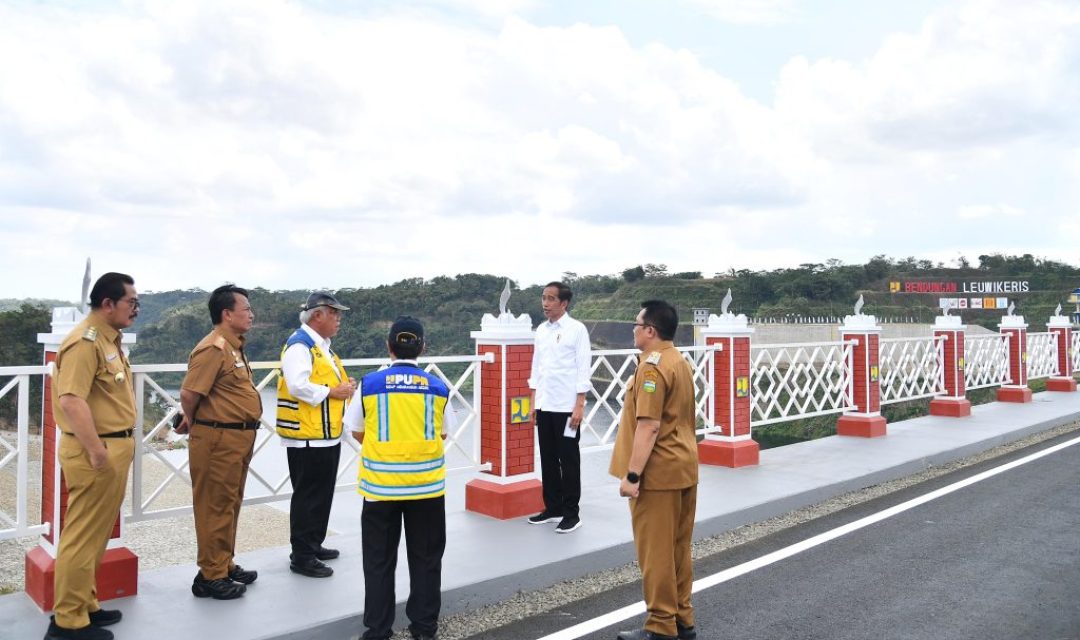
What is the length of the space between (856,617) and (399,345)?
109 inches

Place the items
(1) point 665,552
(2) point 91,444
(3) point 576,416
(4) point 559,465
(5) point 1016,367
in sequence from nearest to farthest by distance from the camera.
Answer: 1. (2) point 91,444
2. (1) point 665,552
3. (3) point 576,416
4. (4) point 559,465
5. (5) point 1016,367

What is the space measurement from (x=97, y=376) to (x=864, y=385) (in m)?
8.82

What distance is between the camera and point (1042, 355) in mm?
15547

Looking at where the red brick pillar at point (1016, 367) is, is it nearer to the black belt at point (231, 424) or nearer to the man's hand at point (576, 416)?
the man's hand at point (576, 416)

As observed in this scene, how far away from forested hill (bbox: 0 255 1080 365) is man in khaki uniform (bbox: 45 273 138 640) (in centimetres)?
1534

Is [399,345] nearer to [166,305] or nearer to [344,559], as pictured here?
[344,559]

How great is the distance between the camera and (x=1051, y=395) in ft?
47.4

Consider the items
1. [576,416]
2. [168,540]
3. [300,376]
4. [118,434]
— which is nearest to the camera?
[118,434]

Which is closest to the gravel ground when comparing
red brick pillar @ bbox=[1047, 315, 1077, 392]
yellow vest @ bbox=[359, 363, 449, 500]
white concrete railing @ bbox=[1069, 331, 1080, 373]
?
yellow vest @ bbox=[359, 363, 449, 500]

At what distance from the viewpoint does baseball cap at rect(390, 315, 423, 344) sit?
3.53m

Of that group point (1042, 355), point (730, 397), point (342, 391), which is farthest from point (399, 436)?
point (1042, 355)

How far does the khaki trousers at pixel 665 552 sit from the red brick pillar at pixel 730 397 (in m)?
4.11

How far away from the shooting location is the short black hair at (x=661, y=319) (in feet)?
12.3

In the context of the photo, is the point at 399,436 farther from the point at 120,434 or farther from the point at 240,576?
the point at 240,576
